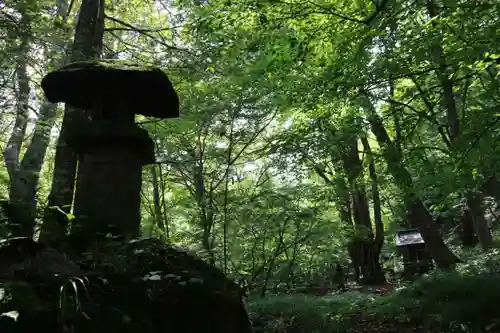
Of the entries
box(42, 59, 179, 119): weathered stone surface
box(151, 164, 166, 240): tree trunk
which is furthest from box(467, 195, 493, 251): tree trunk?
box(151, 164, 166, 240): tree trunk

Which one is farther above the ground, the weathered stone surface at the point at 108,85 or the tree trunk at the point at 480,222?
the weathered stone surface at the point at 108,85

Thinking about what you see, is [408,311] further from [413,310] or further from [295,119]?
[295,119]

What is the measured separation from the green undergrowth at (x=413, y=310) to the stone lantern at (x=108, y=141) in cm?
314

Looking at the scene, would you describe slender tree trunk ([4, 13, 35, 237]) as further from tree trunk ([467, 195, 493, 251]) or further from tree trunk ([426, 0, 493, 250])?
tree trunk ([467, 195, 493, 251])

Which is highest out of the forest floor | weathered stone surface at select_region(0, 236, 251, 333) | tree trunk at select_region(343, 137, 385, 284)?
tree trunk at select_region(343, 137, 385, 284)

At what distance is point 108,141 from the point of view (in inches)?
155

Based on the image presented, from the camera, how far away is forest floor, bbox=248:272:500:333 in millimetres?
5176

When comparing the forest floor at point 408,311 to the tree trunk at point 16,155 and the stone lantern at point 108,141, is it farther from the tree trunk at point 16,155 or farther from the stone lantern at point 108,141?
the tree trunk at point 16,155

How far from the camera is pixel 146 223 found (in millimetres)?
11523

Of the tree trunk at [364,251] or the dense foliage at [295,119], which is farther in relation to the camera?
the tree trunk at [364,251]

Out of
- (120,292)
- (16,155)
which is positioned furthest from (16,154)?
(120,292)

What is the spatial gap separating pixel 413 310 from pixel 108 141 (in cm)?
505

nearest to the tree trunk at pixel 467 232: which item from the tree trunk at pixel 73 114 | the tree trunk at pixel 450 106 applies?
the tree trunk at pixel 450 106

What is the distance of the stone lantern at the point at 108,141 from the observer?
3824mm
